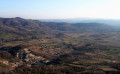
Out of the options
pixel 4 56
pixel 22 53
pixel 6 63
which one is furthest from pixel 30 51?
pixel 6 63

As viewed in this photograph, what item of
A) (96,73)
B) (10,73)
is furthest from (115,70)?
(10,73)

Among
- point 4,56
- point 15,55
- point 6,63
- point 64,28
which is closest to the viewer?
point 6,63

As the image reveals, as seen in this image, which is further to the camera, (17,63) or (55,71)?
(17,63)

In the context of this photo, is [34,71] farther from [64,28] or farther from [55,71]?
[64,28]

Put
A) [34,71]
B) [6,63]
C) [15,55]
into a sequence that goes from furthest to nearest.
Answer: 1. [15,55]
2. [6,63]
3. [34,71]

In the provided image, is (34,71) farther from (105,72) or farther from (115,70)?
(115,70)

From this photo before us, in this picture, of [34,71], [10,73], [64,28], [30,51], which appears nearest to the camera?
[10,73]

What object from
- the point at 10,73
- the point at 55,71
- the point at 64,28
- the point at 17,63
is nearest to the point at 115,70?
the point at 55,71

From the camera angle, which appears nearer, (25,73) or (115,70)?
(25,73)

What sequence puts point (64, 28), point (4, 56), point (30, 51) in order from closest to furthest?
point (4, 56), point (30, 51), point (64, 28)
